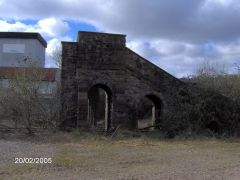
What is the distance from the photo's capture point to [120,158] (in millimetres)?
8500

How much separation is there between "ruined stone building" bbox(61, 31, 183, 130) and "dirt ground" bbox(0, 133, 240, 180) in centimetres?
204

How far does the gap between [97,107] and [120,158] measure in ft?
52.7

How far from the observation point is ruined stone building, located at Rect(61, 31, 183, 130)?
47.4 feet

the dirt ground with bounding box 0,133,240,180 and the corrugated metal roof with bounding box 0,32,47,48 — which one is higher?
the corrugated metal roof with bounding box 0,32,47,48

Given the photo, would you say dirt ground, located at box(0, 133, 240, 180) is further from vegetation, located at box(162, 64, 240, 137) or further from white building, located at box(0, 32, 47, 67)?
white building, located at box(0, 32, 47, 67)

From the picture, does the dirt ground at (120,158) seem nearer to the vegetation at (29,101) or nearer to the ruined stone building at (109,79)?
the vegetation at (29,101)

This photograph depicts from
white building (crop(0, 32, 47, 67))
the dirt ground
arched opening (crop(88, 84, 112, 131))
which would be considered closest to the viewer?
the dirt ground

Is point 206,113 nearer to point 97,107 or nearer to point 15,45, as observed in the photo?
point 97,107

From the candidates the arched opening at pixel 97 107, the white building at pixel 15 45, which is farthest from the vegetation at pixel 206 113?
the white building at pixel 15 45

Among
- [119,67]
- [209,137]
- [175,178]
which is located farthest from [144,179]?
[119,67]

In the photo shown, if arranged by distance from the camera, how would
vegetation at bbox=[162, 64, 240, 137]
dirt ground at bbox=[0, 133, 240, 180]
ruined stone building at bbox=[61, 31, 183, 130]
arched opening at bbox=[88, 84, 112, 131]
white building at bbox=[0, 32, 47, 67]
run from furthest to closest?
white building at bbox=[0, 32, 47, 67], arched opening at bbox=[88, 84, 112, 131], ruined stone building at bbox=[61, 31, 183, 130], vegetation at bbox=[162, 64, 240, 137], dirt ground at bbox=[0, 133, 240, 180]

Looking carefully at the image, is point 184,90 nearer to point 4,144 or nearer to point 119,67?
point 119,67

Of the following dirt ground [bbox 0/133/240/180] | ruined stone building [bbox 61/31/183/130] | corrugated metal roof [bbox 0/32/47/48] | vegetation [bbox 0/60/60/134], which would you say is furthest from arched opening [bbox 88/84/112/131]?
corrugated metal roof [bbox 0/32/47/48]

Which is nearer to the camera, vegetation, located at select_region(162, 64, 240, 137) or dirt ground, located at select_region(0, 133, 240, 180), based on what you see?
dirt ground, located at select_region(0, 133, 240, 180)
